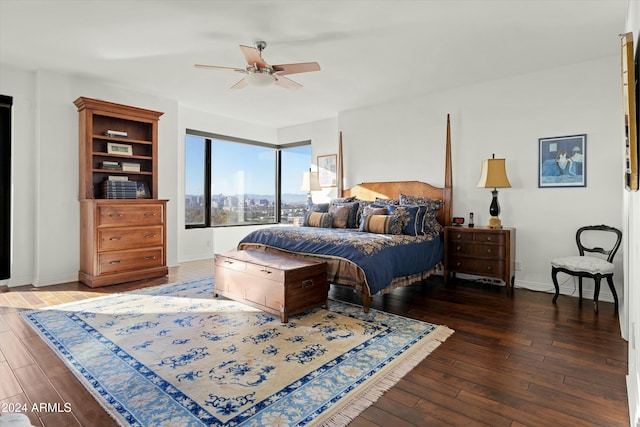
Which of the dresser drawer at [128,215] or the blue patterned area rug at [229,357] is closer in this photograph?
the blue patterned area rug at [229,357]

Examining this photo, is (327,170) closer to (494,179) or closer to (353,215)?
(353,215)

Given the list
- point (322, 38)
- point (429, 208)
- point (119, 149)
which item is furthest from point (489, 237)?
point (119, 149)

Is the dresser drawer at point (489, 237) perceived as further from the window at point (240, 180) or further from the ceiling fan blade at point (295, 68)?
the window at point (240, 180)

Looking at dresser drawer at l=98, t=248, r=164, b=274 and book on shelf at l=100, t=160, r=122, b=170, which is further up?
book on shelf at l=100, t=160, r=122, b=170

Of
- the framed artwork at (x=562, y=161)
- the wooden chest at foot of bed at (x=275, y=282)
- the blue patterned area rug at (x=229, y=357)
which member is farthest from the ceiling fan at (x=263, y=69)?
the framed artwork at (x=562, y=161)

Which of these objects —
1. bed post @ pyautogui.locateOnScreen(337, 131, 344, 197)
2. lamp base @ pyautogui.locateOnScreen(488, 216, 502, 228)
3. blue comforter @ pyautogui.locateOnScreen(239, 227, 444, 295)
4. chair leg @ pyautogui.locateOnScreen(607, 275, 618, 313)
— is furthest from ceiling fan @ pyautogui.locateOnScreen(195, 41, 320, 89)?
chair leg @ pyautogui.locateOnScreen(607, 275, 618, 313)

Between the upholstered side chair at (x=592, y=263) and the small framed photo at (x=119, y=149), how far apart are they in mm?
5381

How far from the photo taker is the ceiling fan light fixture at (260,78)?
351 cm

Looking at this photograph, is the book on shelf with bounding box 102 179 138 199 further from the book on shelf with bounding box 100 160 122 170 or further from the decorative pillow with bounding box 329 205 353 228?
the decorative pillow with bounding box 329 205 353 228

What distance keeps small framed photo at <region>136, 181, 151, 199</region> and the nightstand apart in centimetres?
418

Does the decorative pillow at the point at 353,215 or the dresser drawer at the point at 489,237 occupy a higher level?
the decorative pillow at the point at 353,215

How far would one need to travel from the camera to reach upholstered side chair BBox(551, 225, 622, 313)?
3350 mm

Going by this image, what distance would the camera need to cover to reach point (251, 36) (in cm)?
339

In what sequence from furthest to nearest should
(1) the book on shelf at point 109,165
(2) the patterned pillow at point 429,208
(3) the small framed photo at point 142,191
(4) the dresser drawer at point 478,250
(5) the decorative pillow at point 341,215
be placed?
(3) the small framed photo at point 142,191, (5) the decorative pillow at point 341,215, (1) the book on shelf at point 109,165, (2) the patterned pillow at point 429,208, (4) the dresser drawer at point 478,250
